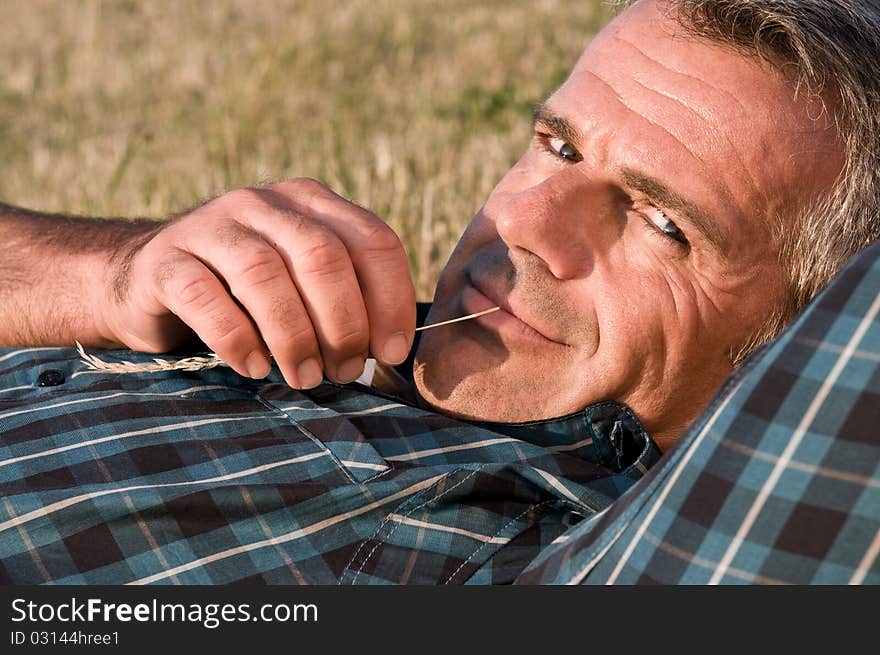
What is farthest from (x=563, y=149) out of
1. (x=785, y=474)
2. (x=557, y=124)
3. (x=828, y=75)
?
(x=785, y=474)

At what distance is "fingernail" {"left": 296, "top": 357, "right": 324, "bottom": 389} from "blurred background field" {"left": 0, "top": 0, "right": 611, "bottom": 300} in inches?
83.2

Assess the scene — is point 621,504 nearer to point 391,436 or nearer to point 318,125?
point 391,436

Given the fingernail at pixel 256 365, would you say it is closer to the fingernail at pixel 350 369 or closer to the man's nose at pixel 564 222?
the fingernail at pixel 350 369

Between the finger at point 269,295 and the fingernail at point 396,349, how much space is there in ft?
0.49

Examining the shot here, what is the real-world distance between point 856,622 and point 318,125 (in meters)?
5.37

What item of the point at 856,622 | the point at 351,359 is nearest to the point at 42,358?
the point at 351,359

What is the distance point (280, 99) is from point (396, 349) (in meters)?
4.77

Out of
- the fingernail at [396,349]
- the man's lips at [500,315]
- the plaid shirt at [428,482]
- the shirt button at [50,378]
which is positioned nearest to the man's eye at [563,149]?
the man's lips at [500,315]

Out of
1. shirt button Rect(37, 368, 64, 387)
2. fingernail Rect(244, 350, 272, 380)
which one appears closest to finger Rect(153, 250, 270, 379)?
fingernail Rect(244, 350, 272, 380)

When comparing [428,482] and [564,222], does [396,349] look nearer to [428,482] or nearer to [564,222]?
[428,482]

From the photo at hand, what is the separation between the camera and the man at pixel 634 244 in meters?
2.50

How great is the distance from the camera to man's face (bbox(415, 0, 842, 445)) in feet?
8.25

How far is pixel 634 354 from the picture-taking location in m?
2.65

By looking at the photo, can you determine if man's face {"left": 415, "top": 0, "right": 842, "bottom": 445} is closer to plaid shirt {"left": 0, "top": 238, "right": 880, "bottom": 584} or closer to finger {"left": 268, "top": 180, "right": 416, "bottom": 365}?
plaid shirt {"left": 0, "top": 238, "right": 880, "bottom": 584}
